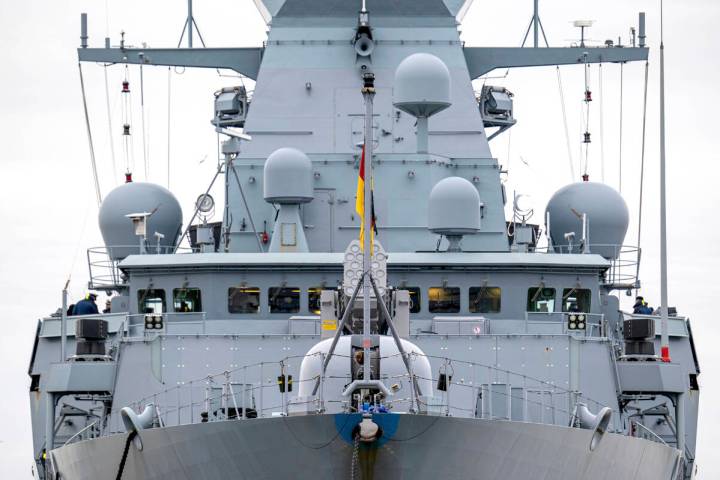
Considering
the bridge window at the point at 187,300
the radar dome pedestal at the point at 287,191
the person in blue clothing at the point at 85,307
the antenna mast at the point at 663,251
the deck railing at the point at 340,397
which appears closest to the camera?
the deck railing at the point at 340,397

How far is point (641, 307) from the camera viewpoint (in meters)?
27.8

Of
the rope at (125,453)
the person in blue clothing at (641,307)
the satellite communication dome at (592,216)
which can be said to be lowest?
the rope at (125,453)

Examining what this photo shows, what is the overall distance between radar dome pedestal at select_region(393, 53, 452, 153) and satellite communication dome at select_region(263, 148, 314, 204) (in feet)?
5.54

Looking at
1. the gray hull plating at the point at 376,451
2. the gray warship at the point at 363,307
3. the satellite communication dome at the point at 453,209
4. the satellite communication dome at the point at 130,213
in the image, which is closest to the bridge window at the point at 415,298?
the gray warship at the point at 363,307

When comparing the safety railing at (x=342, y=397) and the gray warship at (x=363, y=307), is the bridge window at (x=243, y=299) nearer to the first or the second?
the gray warship at (x=363, y=307)

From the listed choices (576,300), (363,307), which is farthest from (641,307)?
(363,307)

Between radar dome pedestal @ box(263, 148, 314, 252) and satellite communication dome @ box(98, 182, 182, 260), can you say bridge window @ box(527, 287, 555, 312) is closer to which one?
radar dome pedestal @ box(263, 148, 314, 252)

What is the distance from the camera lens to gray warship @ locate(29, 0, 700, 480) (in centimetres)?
1816

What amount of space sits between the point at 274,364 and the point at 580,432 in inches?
192

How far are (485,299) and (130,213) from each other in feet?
21.6

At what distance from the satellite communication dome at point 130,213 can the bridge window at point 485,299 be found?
6135 millimetres

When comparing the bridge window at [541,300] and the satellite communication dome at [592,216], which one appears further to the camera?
the satellite communication dome at [592,216]

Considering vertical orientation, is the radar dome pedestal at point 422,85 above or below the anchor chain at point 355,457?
above

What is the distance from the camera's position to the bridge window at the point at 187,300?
24344 mm
